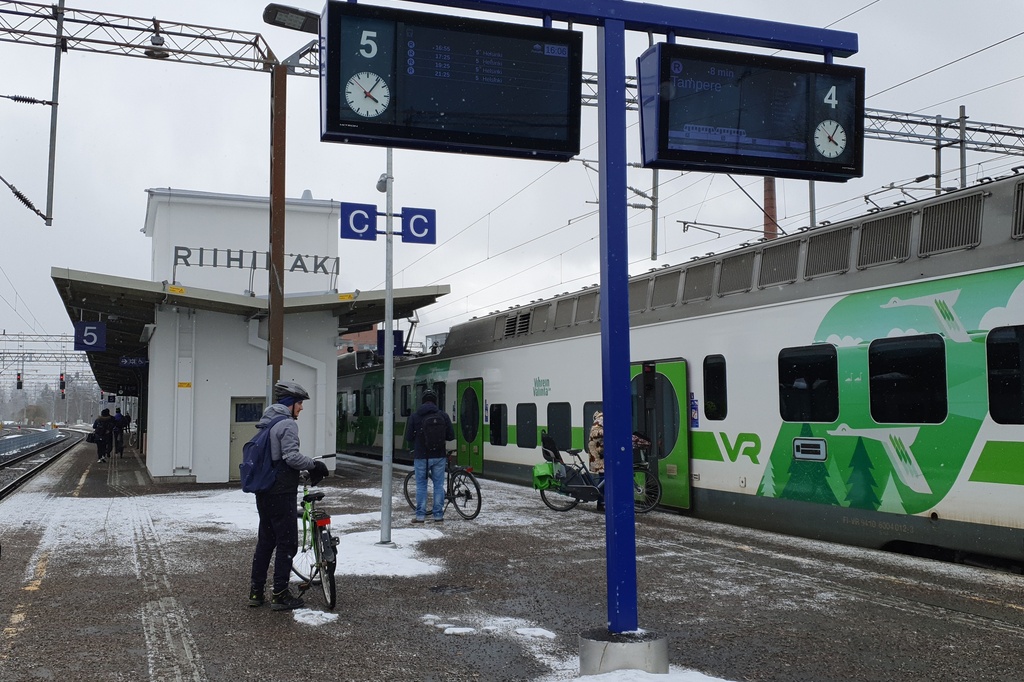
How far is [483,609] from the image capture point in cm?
706

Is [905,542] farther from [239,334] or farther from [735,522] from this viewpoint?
[239,334]

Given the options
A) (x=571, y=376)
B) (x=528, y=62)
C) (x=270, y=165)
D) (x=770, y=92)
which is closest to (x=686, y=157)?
(x=770, y=92)

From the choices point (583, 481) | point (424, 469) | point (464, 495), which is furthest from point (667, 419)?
point (424, 469)

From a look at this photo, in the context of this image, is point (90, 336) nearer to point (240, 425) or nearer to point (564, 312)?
point (240, 425)

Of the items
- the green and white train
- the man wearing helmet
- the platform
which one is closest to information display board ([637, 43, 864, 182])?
the green and white train

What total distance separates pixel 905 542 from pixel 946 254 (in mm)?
2911

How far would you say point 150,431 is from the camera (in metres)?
19.4

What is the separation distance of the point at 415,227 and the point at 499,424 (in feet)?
26.6

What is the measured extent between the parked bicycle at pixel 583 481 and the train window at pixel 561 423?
162 centimetres

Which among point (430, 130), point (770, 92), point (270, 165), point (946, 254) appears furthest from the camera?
point (270, 165)

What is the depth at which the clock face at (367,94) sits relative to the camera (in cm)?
528

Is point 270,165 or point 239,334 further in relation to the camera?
point 239,334

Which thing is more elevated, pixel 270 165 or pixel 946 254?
pixel 270 165

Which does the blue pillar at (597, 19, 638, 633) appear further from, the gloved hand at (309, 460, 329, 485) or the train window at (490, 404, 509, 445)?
the train window at (490, 404, 509, 445)
